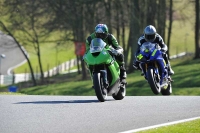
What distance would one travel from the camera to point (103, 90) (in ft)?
57.3

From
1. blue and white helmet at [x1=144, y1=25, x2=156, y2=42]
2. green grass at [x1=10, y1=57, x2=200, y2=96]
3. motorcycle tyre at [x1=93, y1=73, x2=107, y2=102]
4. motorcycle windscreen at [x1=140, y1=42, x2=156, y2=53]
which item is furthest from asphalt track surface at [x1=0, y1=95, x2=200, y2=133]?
green grass at [x1=10, y1=57, x2=200, y2=96]

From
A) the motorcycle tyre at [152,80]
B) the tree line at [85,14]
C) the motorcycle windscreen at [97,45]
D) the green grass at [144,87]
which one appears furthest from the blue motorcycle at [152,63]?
the tree line at [85,14]

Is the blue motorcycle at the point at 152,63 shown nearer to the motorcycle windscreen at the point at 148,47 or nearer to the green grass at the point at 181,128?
the motorcycle windscreen at the point at 148,47

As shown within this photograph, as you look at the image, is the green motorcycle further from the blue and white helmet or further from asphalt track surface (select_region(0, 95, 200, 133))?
the blue and white helmet

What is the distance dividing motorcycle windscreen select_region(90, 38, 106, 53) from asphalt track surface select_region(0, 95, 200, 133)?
1.30 m

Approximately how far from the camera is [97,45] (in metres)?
17.4

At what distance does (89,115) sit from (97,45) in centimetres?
366

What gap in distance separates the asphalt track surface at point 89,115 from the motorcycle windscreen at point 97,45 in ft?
4.26

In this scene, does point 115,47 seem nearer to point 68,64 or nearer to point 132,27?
point 132,27

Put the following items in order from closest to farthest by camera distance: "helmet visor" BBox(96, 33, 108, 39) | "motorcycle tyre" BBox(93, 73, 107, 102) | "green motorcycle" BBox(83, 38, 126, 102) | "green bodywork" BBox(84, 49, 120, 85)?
"motorcycle tyre" BBox(93, 73, 107, 102) → "green motorcycle" BBox(83, 38, 126, 102) → "green bodywork" BBox(84, 49, 120, 85) → "helmet visor" BBox(96, 33, 108, 39)

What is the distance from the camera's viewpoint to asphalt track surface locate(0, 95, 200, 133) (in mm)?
12273

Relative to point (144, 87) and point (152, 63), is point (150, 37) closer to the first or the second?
point (152, 63)

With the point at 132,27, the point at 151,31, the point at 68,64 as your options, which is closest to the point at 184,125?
the point at 151,31

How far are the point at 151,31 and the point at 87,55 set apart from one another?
3433mm
